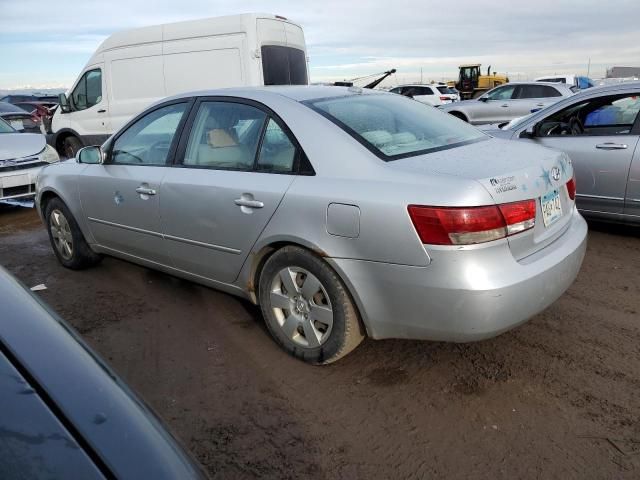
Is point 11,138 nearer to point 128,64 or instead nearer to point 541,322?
point 128,64

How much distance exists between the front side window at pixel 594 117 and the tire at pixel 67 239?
4488 mm

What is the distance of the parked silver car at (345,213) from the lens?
2.49 meters

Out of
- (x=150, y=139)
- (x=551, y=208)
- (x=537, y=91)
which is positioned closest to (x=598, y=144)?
(x=551, y=208)

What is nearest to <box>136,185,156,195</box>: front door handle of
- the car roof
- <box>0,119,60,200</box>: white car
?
the car roof

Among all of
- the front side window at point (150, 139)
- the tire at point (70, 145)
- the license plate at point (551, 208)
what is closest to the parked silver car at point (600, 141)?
the license plate at point (551, 208)

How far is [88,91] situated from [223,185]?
821 centimetres

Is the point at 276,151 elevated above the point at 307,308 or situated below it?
above

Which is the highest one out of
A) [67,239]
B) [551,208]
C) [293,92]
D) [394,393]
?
[293,92]

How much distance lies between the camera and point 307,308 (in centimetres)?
302

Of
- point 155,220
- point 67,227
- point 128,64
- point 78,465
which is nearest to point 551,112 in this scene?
point 155,220

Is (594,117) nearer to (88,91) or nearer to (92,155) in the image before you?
(92,155)

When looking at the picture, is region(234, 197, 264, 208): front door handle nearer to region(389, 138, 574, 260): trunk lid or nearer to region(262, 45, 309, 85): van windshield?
region(389, 138, 574, 260): trunk lid

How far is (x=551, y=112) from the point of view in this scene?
215 inches

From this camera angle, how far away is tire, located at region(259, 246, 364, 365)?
2832mm
